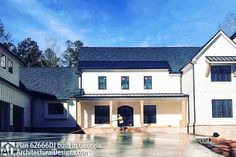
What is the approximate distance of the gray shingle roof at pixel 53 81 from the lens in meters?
37.2

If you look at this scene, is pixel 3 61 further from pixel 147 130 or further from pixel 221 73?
pixel 221 73

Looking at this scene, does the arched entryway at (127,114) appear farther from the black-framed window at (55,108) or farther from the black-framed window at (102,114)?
the black-framed window at (55,108)

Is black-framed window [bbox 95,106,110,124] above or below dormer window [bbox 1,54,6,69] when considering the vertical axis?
below

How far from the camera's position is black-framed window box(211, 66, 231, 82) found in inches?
1345

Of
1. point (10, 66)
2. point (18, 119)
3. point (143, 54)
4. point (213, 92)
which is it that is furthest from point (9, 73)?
point (213, 92)

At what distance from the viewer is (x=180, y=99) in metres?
35.7

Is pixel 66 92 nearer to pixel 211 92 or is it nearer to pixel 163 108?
pixel 163 108

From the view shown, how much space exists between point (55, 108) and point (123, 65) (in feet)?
24.3

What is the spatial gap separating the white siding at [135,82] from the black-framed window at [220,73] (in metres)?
4.30

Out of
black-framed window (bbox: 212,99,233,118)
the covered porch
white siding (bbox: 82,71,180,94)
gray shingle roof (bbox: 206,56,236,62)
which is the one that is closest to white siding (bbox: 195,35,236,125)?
black-framed window (bbox: 212,99,233,118)

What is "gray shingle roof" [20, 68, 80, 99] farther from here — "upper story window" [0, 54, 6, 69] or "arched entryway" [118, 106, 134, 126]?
"upper story window" [0, 54, 6, 69]

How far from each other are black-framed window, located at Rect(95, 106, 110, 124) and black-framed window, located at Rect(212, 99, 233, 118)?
31.1ft

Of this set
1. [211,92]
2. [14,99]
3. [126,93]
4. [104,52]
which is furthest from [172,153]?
[104,52]

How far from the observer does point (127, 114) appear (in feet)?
123
